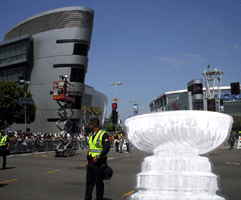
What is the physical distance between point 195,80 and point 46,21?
40.6m

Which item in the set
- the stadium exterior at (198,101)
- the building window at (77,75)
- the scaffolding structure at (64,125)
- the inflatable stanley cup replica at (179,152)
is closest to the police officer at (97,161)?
the inflatable stanley cup replica at (179,152)

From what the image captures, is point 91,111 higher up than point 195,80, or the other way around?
point 195,80

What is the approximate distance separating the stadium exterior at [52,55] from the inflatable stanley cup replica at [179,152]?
45889mm

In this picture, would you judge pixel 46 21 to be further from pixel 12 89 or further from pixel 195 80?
pixel 195 80

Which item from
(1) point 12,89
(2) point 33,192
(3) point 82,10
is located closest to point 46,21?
(3) point 82,10

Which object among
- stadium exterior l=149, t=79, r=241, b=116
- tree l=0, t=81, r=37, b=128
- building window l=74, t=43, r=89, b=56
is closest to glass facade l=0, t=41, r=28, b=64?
building window l=74, t=43, r=89, b=56

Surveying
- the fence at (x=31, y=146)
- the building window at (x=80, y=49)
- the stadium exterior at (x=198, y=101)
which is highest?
the building window at (x=80, y=49)

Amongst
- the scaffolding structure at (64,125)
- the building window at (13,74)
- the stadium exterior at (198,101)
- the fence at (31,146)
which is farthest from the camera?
the stadium exterior at (198,101)

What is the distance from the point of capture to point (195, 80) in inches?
2621

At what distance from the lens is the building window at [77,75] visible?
155ft

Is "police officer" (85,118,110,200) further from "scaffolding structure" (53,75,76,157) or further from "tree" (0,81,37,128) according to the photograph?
"tree" (0,81,37,128)

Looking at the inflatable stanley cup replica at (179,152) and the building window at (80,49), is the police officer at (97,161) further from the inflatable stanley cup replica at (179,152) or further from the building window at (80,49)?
the building window at (80,49)

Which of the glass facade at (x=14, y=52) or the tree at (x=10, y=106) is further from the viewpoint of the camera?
the glass facade at (x=14, y=52)

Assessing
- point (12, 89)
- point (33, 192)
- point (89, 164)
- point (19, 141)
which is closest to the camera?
point (89, 164)
